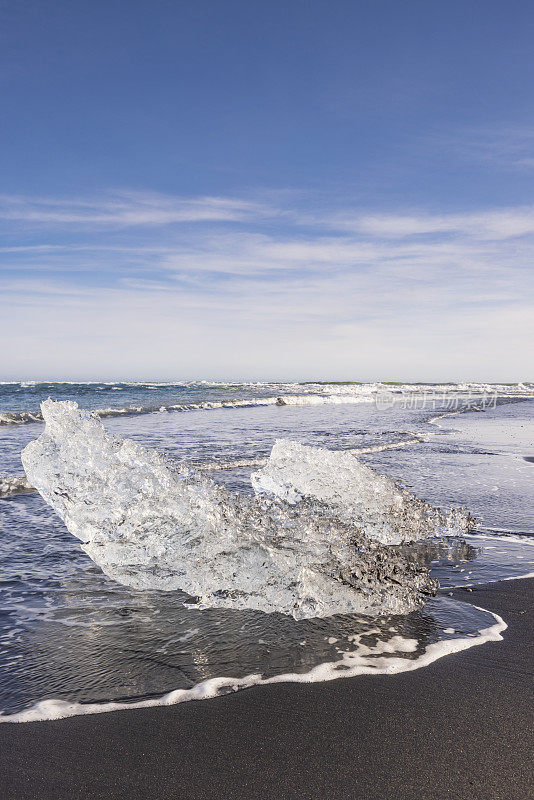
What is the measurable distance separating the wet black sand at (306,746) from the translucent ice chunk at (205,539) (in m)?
0.82

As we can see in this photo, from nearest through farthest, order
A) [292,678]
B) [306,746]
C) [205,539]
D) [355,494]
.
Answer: [306,746]
[292,678]
[205,539]
[355,494]

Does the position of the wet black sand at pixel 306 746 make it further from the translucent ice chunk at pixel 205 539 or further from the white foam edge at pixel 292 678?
the translucent ice chunk at pixel 205 539

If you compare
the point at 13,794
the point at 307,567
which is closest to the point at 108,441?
the point at 307,567

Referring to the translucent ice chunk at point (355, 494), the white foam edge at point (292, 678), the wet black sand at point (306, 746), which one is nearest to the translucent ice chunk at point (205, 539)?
the white foam edge at point (292, 678)

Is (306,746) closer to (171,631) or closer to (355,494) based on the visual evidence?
(171,631)

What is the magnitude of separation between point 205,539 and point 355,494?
6.54 feet

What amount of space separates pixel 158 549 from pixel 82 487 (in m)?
0.77

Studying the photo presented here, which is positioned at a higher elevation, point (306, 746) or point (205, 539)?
point (205, 539)

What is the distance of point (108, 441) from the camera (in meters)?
4.09

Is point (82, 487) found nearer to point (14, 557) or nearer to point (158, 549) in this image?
point (158, 549)

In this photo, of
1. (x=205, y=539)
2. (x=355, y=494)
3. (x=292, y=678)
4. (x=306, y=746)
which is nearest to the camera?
(x=306, y=746)

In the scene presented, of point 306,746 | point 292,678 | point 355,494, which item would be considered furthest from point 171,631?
point 355,494

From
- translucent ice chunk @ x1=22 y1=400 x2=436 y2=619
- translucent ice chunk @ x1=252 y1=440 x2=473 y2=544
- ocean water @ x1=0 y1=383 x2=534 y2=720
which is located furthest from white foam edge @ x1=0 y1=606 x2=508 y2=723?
translucent ice chunk @ x1=252 y1=440 x2=473 y2=544

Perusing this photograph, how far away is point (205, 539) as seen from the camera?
3.55 m
